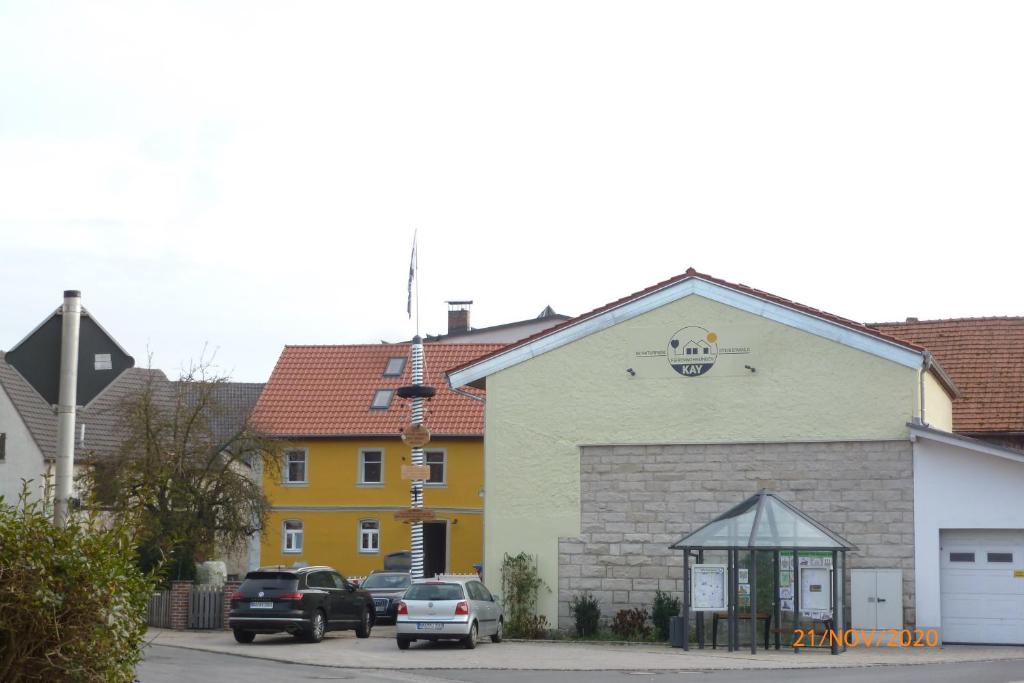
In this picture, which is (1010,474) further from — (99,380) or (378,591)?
(99,380)

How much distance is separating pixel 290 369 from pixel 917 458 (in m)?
30.0

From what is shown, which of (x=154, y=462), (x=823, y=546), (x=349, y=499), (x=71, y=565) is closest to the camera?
(x=71, y=565)

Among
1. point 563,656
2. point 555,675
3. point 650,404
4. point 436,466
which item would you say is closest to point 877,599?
point 650,404

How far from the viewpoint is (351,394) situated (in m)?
50.6

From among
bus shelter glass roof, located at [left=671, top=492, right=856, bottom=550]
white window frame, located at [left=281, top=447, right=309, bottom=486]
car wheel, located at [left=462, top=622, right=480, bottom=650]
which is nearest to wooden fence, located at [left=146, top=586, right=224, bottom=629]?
car wheel, located at [left=462, top=622, right=480, bottom=650]

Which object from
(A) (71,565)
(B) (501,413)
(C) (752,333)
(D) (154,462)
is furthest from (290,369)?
(A) (71,565)

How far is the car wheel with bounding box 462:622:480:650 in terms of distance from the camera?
26.0 m

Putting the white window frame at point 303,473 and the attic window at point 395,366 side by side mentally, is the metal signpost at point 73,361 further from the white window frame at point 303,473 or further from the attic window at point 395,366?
the attic window at point 395,366

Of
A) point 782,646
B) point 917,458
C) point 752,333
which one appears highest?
point 752,333

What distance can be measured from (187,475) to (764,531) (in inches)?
641

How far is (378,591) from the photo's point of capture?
116 feet

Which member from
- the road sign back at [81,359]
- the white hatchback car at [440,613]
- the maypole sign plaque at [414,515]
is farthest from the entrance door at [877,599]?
the road sign back at [81,359]

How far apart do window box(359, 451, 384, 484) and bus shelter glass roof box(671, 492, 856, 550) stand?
24.4 metres

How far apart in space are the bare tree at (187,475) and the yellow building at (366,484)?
1149 cm
